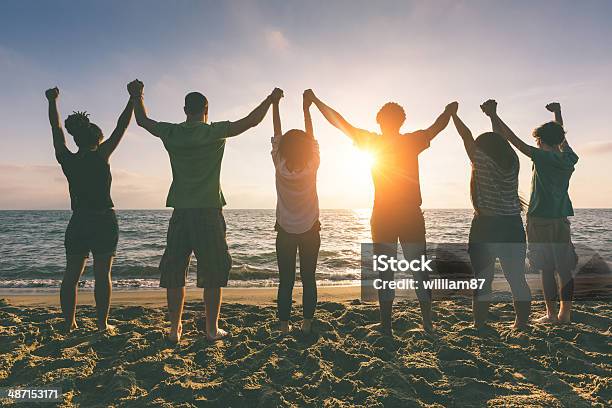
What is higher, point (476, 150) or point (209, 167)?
point (476, 150)

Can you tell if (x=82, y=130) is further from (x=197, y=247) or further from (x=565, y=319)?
(x=565, y=319)

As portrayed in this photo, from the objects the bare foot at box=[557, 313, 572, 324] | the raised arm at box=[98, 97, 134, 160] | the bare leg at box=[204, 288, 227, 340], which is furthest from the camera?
the bare foot at box=[557, 313, 572, 324]

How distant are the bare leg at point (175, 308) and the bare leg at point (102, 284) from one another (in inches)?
31.4

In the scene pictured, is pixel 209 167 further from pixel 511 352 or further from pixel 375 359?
pixel 511 352

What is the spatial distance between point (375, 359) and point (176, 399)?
1661mm

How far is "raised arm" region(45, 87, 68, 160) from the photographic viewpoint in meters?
4.02

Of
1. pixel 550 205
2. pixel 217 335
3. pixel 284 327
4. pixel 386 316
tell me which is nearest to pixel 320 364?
pixel 284 327

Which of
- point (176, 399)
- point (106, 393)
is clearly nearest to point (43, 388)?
point (106, 393)

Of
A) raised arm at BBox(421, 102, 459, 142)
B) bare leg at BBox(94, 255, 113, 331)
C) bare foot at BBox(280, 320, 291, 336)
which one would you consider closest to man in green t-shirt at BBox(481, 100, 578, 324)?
raised arm at BBox(421, 102, 459, 142)

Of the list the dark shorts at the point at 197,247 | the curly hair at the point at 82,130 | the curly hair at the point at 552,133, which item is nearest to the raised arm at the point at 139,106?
the curly hair at the point at 82,130

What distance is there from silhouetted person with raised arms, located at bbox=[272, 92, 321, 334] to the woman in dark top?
5.79 ft

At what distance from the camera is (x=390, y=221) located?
392 centimetres

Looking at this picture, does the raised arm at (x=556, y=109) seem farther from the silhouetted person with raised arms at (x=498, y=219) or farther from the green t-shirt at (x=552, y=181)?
the silhouetted person with raised arms at (x=498, y=219)

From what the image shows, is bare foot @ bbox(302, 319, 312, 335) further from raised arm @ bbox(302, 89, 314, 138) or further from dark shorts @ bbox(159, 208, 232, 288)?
raised arm @ bbox(302, 89, 314, 138)
